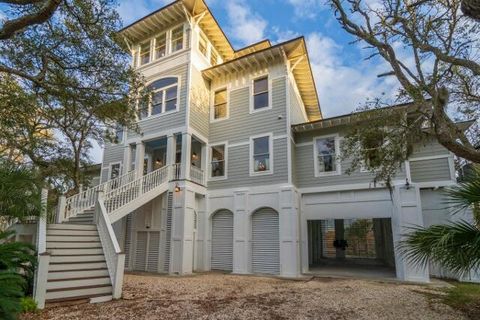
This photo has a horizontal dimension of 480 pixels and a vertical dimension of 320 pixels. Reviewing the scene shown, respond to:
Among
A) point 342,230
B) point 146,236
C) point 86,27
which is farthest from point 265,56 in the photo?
point 342,230

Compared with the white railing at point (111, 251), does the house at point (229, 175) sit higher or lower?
higher

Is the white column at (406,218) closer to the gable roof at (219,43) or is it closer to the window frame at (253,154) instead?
the window frame at (253,154)

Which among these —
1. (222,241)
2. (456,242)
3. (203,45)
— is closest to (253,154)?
(222,241)

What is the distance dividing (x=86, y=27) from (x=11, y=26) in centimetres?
210

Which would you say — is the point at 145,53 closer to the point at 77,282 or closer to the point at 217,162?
the point at 217,162

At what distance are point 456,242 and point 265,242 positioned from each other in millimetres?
7678

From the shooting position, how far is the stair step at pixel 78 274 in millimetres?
6393

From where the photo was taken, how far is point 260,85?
44.0 ft

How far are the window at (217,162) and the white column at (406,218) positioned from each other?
273 inches

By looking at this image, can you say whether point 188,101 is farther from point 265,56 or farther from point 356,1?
point 356,1

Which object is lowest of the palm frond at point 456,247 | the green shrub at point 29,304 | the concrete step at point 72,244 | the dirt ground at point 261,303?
the dirt ground at point 261,303

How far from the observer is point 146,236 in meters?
12.2

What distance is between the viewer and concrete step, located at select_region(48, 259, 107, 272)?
21.7 feet

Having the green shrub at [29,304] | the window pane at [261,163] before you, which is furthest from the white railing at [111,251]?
the window pane at [261,163]
